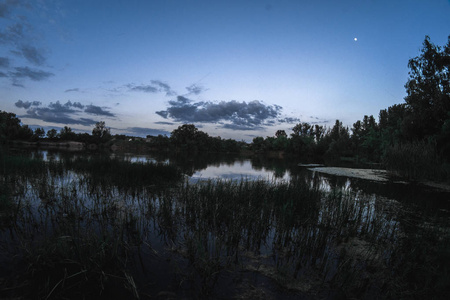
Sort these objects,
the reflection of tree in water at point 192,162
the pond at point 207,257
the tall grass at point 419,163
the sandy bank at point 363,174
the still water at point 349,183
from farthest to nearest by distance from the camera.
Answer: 1. the reflection of tree in water at point 192,162
2. the sandy bank at point 363,174
3. the tall grass at point 419,163
4. the still water at point 349,183
5. the pond at point 207,257

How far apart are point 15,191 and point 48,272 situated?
7275 millimetres

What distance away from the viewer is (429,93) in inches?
842

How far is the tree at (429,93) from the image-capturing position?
20.6 m

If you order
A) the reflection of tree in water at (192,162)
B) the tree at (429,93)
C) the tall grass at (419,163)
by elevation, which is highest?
the tree at (429,93)

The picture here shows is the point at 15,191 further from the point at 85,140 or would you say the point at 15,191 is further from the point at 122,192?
the point at 85,140

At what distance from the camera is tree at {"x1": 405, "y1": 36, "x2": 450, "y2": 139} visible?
810 inches

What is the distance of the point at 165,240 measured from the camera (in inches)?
197

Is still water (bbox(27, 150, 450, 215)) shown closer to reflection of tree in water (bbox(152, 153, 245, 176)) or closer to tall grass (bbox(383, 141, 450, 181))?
reflection of tree in water (bbox(152, 153, 245, 176))

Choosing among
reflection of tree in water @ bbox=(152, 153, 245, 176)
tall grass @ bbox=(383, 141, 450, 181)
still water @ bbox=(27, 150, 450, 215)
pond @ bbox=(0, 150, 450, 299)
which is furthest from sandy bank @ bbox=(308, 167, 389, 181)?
reflection of tree in water @ bbox=(152, 153, 245, 176)

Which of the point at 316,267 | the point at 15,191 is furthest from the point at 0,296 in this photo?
the point at 15,191

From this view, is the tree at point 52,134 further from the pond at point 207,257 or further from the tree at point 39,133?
the pond at point 207,257

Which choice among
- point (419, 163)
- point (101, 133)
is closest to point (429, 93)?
point (419, 163)

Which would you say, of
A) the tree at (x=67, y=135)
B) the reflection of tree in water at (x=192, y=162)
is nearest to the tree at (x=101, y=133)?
the tree at (x=67, y=135)

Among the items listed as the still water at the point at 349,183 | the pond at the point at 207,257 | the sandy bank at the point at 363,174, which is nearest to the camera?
the pond at the point at 207,257
